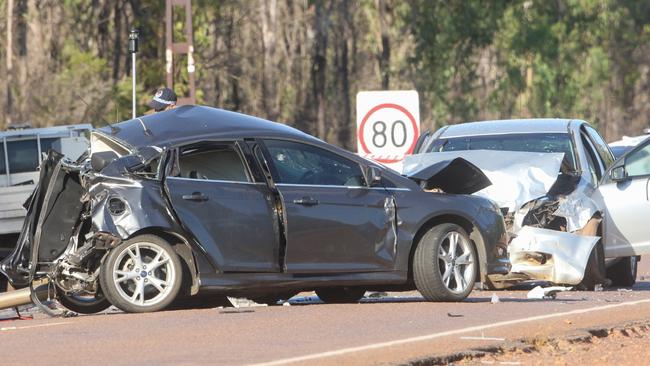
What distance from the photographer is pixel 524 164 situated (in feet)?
50.1

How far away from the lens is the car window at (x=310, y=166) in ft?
40.3

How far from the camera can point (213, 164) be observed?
12.1 meters

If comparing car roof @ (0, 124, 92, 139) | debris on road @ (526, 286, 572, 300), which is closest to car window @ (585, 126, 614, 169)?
debris on road @ (526, 286, 572, 300)

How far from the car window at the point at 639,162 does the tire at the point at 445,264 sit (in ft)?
12.3

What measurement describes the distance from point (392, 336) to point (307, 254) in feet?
6.83

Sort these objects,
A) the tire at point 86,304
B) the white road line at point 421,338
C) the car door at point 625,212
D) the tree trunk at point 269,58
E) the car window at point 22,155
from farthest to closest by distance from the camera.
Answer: the tree trunk at point 269,58, the car window at point 22,155, the car door at point 625,212, the tire at point 86,304, the white road line at point 421,338

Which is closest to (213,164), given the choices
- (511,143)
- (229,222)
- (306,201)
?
(229,222)

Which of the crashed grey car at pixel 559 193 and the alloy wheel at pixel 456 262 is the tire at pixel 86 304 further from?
the crashed grey car at pixel 559 193

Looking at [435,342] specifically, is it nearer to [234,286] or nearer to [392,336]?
[392,336]

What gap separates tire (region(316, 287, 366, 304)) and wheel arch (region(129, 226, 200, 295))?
5.89 ft

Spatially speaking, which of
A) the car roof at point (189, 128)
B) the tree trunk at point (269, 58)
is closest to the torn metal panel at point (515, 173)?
the car roof at point (189, 128)

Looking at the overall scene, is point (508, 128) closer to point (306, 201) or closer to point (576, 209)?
point (576, 209)

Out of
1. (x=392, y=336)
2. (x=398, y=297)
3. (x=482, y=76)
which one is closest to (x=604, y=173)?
(x=398, y=297)

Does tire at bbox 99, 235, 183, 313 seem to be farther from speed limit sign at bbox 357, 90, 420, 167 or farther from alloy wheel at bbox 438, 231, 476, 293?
speed limit sign at bbox 357, 90, 420, 167
